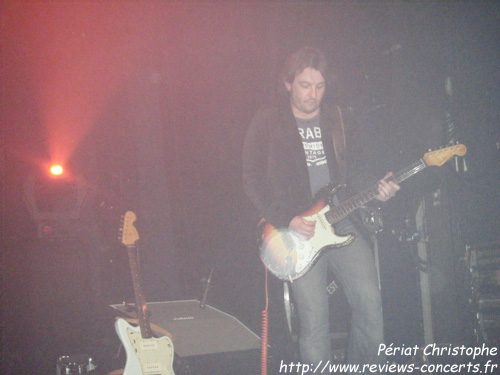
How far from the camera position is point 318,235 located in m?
2.43

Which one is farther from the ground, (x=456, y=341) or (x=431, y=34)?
(x=431, y=34)

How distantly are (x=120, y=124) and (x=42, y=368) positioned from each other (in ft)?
6.69

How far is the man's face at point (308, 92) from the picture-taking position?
2615 millimetres

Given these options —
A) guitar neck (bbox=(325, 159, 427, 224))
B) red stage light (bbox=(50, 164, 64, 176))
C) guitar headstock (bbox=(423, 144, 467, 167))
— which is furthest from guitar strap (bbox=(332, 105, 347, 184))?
red stage light (bbox=(50, 164, 64, 176))

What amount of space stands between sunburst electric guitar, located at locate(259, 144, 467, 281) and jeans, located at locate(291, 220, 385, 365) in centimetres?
5

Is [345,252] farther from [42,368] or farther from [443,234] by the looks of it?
[42,368]

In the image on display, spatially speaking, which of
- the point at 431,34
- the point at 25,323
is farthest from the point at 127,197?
the point at 431,34

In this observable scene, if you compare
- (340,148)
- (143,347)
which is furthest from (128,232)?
(340,148)

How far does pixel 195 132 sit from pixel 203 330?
1.49 meters

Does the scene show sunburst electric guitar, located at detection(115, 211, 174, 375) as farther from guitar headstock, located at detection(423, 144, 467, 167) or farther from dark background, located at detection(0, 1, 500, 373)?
guitar headstock, located at detection(423, 144, 467, 167)

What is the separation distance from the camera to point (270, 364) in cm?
257

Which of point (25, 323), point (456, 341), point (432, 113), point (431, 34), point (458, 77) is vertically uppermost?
point (431, 34)

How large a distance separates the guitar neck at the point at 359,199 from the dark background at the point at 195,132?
0.31m

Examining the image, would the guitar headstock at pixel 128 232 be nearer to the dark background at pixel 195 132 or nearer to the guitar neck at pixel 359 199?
the dark background at pixel 195 132
